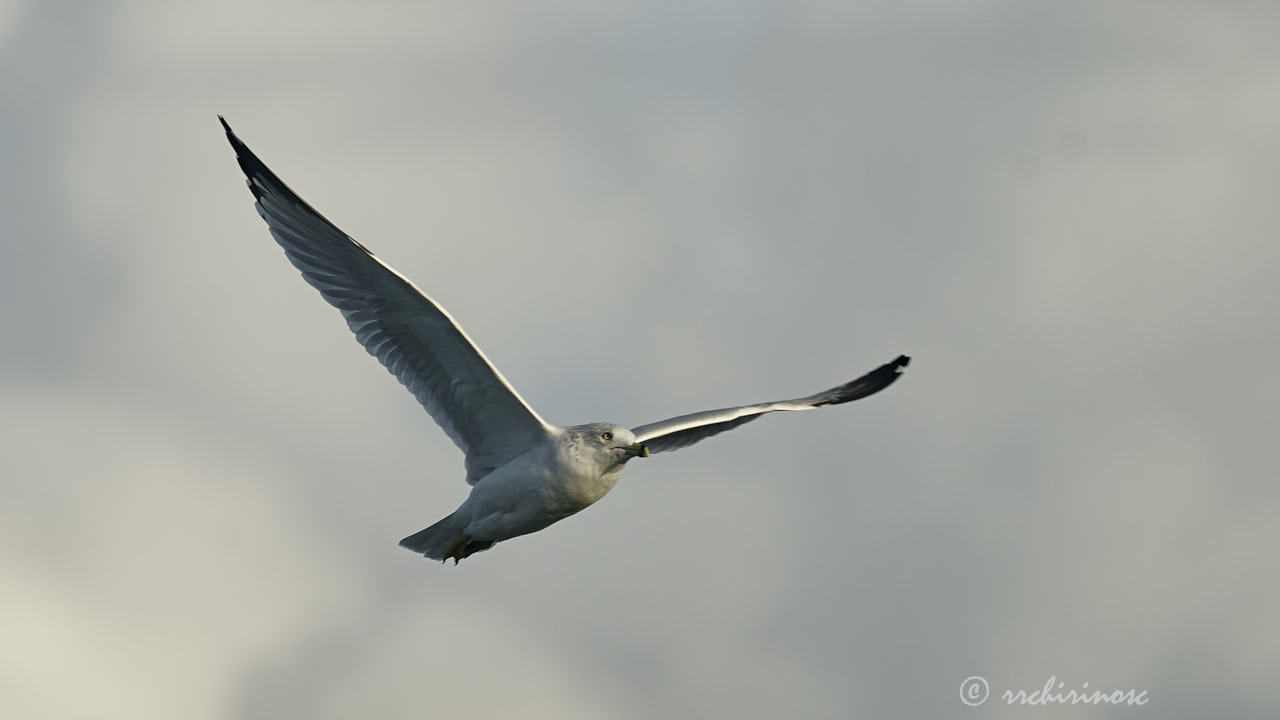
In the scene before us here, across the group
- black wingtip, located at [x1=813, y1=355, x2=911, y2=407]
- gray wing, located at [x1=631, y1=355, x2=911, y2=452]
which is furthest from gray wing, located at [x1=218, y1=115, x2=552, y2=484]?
black wingtip, located at [x1=813, y1=355, x2=911, y2=407]

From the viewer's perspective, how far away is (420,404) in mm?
21547

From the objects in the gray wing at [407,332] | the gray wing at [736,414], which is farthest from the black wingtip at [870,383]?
the gray wing at [407,332]

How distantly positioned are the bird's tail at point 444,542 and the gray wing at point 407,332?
33.1 inches

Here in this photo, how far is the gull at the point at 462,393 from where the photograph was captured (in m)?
20.3

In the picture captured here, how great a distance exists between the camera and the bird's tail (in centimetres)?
2191

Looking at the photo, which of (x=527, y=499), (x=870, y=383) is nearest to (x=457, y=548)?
(x=527, y=499)

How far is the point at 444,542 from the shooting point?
2209cm

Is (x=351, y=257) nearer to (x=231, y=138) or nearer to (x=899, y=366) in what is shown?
(x=231, y=138)

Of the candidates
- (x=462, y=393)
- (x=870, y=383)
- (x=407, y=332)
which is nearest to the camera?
(x=407, y=332)

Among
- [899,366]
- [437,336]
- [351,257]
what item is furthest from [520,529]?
[899,366]

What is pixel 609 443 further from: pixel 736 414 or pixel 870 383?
pixel 870 383

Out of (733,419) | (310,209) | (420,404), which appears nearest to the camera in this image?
(310,209)

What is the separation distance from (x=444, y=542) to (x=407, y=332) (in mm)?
3137

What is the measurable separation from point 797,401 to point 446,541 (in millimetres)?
6453
